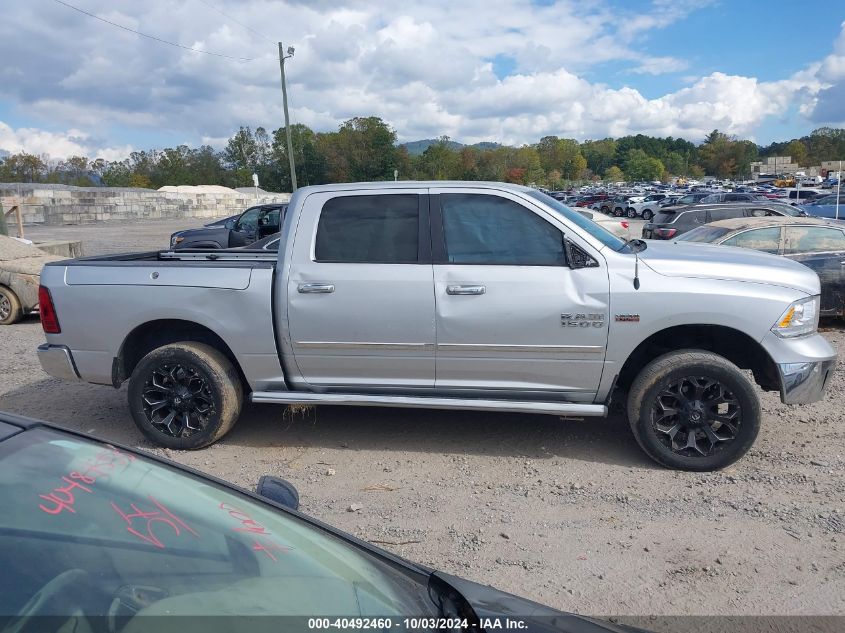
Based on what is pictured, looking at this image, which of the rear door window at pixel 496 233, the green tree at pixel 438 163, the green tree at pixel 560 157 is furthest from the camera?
the green tree at pixel 560 157

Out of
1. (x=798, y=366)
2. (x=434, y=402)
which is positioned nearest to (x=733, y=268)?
(x=798, y=366)

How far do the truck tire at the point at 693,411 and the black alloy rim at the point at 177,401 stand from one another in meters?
3.10

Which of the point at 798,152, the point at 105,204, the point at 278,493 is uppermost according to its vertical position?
the point at 798,152

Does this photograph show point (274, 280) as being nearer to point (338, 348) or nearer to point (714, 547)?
point (338, 348)

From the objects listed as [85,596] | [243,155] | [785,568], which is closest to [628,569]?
[785,568]

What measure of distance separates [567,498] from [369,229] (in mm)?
2306

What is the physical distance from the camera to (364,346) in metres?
4.95

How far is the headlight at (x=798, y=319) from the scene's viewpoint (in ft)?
15.1

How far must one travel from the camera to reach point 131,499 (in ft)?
6.19

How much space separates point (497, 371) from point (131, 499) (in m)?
3.27

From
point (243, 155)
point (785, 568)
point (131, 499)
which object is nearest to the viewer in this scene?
point (131, 499)

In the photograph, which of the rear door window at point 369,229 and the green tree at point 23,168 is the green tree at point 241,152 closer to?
the green tree at point 23,168

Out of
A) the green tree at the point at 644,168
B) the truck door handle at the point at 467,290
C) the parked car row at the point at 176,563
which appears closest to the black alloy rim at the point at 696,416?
the truck door handle at the point at 467,290

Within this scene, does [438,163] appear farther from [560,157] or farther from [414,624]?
[560,157]
